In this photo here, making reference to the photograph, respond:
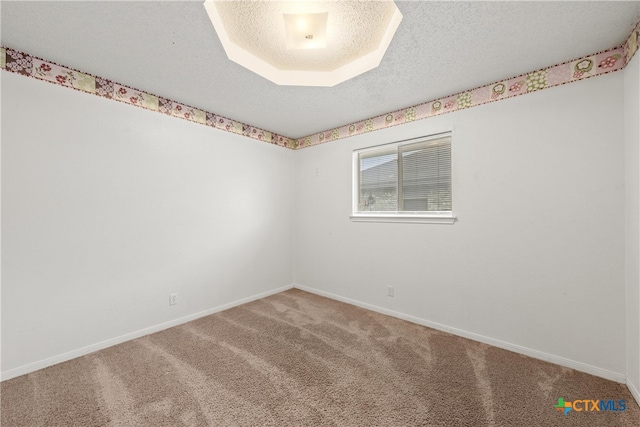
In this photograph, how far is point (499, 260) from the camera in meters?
2.26

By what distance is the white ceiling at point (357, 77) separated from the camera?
1.49m

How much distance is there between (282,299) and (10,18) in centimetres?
342

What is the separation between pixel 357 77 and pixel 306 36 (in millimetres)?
566

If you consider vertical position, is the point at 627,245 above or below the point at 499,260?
above

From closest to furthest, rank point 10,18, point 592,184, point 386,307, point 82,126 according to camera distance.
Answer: point 10,18 < point 592,184 < point 82,126 < point 386,307

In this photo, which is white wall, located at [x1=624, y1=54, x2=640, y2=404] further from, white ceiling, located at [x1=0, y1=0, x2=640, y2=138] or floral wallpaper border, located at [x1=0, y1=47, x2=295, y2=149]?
floral wallpaper border, located at [x1=0, y1=47, x2=295, y2=149]

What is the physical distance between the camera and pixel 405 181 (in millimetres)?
3008

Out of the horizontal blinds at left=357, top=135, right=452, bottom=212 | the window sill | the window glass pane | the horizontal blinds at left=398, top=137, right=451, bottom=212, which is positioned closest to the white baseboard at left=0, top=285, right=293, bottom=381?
the window sill

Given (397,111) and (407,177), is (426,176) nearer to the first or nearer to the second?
(407,177)

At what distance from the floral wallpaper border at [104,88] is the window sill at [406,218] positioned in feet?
6.35

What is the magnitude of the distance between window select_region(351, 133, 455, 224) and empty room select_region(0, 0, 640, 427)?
0.03m

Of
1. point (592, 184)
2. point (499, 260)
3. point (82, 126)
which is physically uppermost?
point (82, 126)

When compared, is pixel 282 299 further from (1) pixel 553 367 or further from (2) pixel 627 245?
(2) pixel 627 245

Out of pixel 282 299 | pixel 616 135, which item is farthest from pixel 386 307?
pixel 616 135
